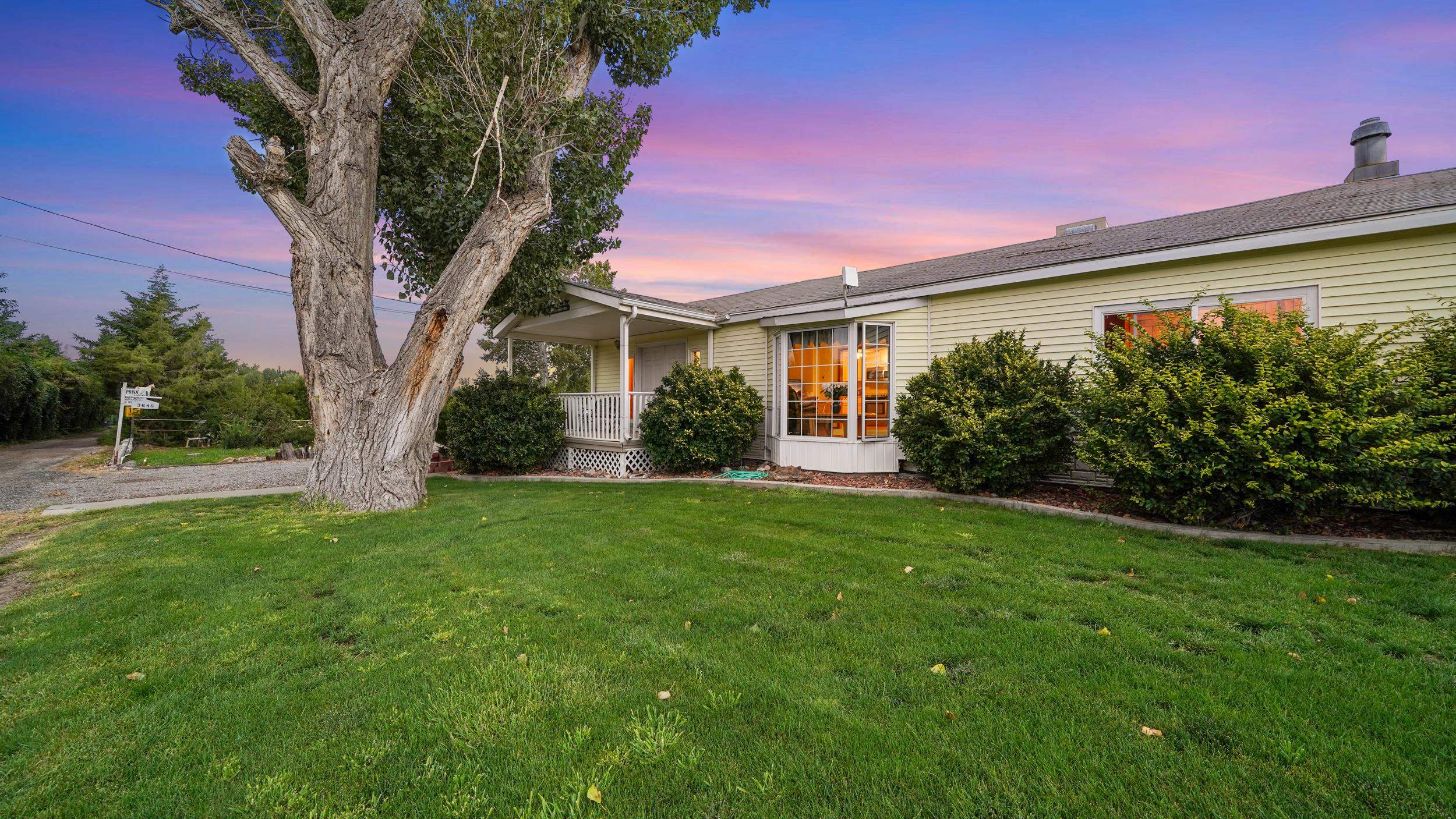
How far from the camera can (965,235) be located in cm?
1327

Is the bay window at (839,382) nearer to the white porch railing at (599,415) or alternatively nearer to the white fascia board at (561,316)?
the white porch railing at (599,415)

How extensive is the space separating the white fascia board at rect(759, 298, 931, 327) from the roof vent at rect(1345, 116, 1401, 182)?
6.77 metres

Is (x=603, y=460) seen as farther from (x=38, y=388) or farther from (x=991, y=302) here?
(x=38, y=388)

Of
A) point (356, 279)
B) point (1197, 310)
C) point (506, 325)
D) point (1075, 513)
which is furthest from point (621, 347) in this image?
point (1197, 310)

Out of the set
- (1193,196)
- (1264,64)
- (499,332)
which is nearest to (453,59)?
(499,332)

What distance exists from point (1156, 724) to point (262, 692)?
3.81 m

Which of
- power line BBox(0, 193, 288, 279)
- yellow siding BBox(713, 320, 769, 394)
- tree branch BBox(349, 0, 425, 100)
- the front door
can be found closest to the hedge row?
yellow siding BBox(713, 320, 769, 394)

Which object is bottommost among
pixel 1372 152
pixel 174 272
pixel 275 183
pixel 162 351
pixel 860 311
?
pixel 860 311

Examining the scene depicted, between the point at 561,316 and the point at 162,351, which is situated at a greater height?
the point at 162,351

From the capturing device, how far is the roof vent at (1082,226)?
10.5 metres

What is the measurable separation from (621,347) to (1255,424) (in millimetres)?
9453

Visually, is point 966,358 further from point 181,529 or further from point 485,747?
point 181,529

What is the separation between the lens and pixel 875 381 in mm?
9180

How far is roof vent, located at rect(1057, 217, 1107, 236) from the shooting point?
10.5 metres
